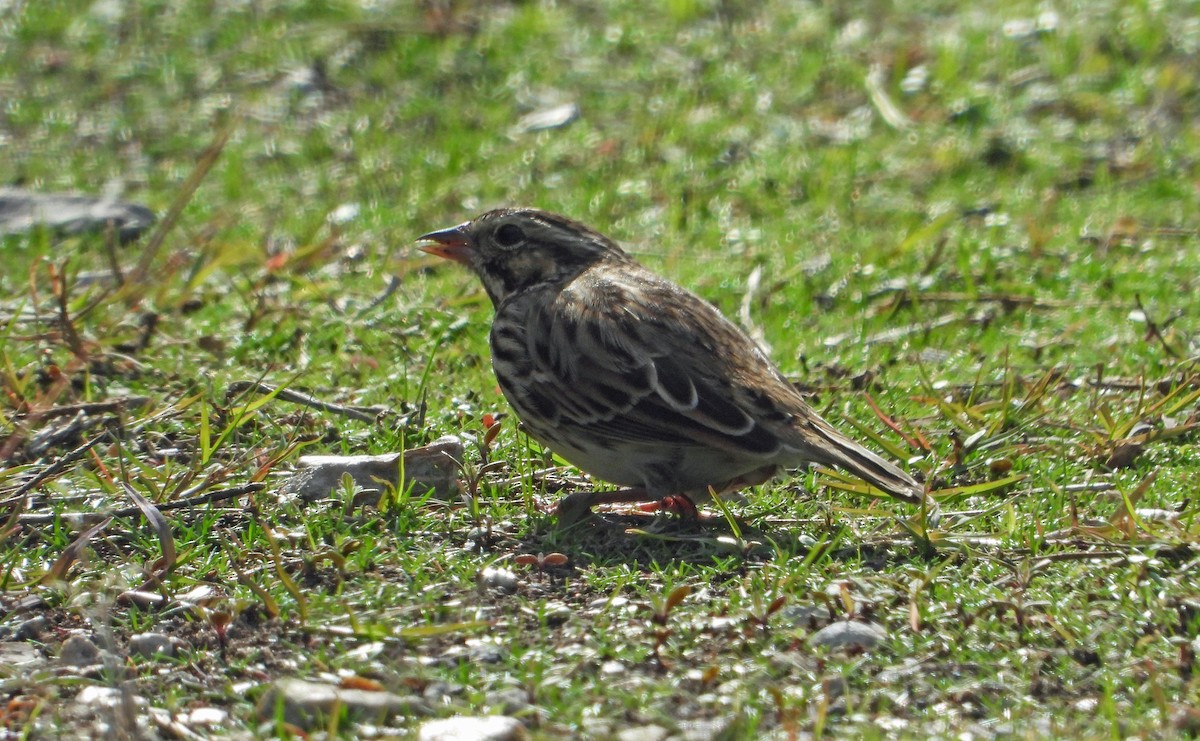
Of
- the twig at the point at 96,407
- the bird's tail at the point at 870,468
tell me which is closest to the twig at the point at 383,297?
the twig at the point at 96,407

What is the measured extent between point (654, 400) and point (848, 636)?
4.05ft

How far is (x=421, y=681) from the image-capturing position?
4324 mm

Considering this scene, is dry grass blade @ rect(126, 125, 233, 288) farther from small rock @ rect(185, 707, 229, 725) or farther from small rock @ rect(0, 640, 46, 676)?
small rock @ rect(185, 707, 229, 725)

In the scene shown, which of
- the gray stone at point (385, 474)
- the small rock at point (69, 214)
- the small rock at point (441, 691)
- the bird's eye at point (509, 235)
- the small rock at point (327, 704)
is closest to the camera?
the small rock at point (327, 704)

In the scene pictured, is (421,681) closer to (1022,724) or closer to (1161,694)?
(1022,724)

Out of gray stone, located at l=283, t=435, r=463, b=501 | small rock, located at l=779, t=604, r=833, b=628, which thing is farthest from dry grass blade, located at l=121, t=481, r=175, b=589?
small rock, located at l=779, t=604, r=833, b=628

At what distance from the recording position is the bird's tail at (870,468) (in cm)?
524

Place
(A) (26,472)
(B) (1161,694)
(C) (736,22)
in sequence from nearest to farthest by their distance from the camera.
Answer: (B) (1161,694), (A) (26,472), (C) (736,22)

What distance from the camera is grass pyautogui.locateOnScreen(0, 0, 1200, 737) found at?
14.8ft

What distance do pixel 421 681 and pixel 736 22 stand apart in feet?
27.4

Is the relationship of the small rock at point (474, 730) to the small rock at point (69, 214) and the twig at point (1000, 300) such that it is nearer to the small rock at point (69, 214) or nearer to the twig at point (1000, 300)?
the twig at point (1000, 300)

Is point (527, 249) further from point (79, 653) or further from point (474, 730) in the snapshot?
point (474, 730)

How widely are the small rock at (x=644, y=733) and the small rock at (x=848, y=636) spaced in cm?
65

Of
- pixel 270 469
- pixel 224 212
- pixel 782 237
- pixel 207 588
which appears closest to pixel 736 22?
pixel 782 237
